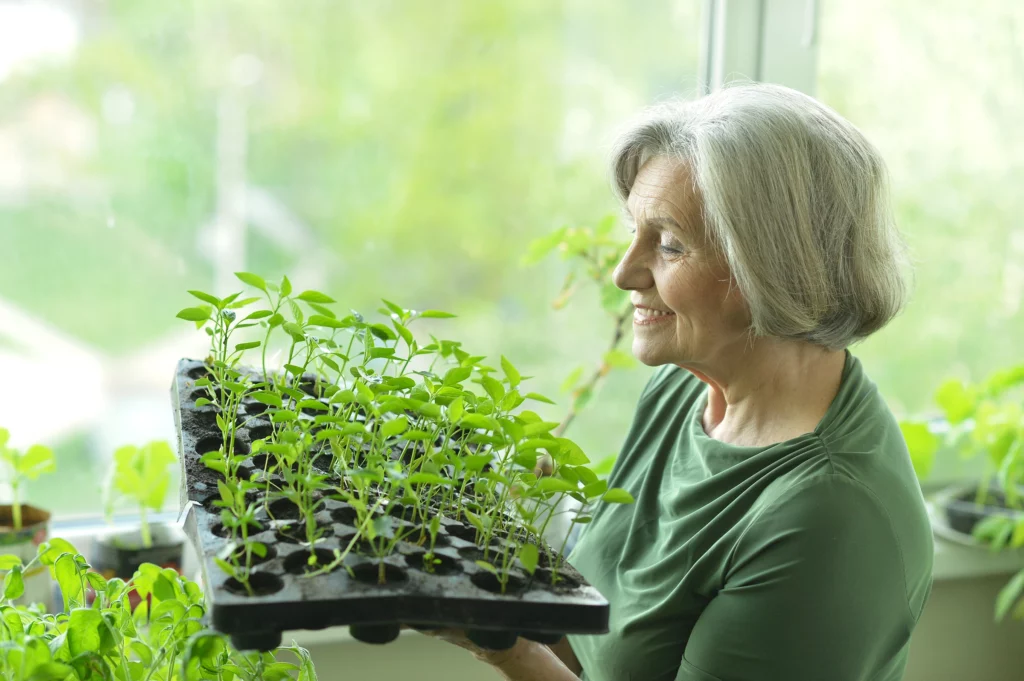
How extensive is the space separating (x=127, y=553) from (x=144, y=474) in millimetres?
186

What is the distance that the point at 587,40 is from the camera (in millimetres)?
1828

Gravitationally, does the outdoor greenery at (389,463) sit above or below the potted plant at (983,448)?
above

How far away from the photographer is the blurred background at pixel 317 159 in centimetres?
154

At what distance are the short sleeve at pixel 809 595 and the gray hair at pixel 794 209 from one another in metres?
0.21

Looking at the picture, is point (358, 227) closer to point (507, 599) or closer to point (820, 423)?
point (820, 423)

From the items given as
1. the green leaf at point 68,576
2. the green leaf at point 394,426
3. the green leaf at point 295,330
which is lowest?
the green leaf at point 68,576

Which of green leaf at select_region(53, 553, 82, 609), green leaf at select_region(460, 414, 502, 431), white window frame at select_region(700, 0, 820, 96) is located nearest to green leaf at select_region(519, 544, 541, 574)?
green leaf at select_region(460, 414, 502, 431)

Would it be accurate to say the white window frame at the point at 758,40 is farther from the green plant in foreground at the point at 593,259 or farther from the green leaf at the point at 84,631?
the green leaf at the point at 84,631

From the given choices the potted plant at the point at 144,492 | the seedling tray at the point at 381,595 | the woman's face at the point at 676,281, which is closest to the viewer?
the seedling tray at the point at 381,595

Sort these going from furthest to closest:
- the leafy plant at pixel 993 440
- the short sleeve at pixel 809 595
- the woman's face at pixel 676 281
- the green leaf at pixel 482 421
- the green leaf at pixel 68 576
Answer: the leafy plant at pixel 993 440 → the woman's face at pixel 676 281 → the short sleeve at pixel 809 595 → the green leaf at pixel 68 576 → the green leaf at pixel 482 421

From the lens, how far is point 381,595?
27.9 inches

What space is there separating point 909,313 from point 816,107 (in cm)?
128

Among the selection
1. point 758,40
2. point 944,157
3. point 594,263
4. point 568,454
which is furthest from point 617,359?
point 944,157

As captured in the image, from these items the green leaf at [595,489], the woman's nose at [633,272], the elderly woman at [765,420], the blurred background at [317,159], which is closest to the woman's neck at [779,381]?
the elderly woman at [765,420]
